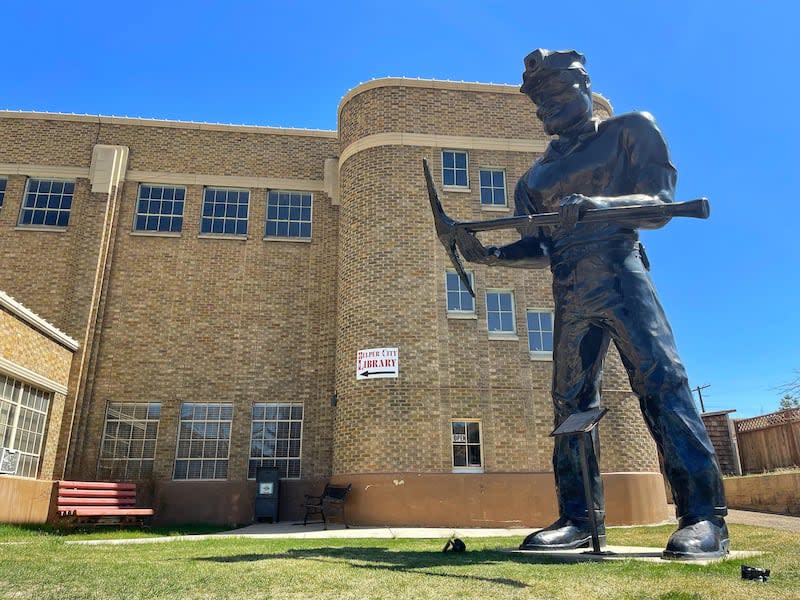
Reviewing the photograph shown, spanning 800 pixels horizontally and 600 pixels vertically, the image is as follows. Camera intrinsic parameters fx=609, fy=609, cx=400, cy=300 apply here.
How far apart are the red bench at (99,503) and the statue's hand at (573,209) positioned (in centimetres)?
1046

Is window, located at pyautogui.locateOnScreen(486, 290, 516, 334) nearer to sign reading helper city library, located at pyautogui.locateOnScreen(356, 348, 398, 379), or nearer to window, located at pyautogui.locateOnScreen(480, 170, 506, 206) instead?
window, located at pyautogui.locateOnScreen(480, 170, 506, 206)

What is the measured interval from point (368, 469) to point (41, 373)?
7193 mm

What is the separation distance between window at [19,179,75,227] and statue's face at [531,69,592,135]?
14732mm

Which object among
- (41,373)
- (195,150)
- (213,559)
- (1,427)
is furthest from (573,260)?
(195,150)

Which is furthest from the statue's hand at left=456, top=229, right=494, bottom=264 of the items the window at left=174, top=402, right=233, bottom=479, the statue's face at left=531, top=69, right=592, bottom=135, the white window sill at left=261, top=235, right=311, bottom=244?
the white window sill at left=261, top=235, right=311, bottom=244

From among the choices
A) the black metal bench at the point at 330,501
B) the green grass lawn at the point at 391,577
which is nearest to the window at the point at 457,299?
the black metal bench at the point at 330,501

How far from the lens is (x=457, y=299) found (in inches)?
578

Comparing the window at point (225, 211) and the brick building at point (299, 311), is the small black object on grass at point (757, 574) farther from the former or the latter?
the window at point (225, 211)

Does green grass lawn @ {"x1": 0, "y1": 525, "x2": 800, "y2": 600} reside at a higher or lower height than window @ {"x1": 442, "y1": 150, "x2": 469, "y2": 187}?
lower

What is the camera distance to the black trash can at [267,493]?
45.8ft

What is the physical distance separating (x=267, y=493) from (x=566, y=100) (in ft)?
38.2

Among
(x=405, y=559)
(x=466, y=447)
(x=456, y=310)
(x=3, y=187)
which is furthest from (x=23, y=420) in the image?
(x=405, y=559)

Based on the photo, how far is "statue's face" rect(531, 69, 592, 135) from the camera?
5320 mm

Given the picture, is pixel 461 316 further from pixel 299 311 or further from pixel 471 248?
pixel 471 248
